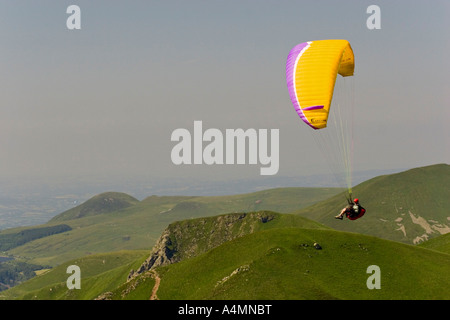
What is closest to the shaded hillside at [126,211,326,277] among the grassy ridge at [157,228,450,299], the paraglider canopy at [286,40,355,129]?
the grassy ridge at [157,228,450,299]

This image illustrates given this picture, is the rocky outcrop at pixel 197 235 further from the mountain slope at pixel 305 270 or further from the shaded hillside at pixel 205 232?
→ the mountain slope at pixel 305 270

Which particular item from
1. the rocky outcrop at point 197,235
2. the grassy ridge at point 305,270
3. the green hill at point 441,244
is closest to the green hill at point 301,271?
the grassy ridge at point 305,270

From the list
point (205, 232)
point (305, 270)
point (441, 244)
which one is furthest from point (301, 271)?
point (205, 232)

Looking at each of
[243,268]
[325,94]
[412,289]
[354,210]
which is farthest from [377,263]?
[325,94]

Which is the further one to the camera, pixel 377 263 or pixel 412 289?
pixel 377 263

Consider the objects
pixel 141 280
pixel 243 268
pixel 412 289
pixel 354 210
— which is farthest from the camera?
pixel 141 280

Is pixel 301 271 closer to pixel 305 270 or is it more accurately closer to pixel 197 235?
pixel 305 270
